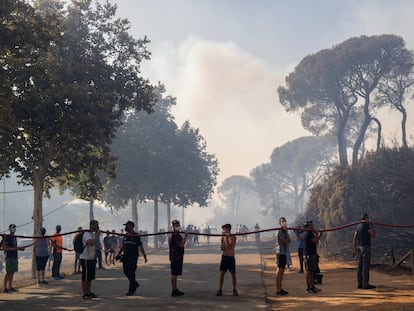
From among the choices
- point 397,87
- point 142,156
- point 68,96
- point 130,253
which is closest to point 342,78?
point 397,87

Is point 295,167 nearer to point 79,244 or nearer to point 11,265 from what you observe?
point 11,265

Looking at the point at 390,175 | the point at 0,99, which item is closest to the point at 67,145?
the point at 0,99

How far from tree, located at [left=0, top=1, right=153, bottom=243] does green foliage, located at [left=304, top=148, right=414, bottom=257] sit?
13.4m

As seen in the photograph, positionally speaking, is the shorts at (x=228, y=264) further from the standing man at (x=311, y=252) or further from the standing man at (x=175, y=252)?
the standing man at (x=311, y=252)

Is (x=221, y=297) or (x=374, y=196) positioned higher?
(x=374, y=196)

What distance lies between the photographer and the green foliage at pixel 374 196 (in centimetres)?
2588

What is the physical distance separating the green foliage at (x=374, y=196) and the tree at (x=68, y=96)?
13.4 meters

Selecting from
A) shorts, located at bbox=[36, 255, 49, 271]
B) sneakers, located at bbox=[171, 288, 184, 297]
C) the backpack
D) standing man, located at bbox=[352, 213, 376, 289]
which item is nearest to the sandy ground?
sneakers, located at bbox=[171, 288, 184, 297]

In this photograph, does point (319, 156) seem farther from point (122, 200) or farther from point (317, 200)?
point (317, 200)

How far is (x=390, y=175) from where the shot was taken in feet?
92.5

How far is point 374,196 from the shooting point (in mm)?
29312

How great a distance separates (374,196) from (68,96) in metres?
18.3

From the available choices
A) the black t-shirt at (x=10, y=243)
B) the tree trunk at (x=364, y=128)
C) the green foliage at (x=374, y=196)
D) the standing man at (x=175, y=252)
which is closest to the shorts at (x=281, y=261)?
the standing man at (x=175, y=252)

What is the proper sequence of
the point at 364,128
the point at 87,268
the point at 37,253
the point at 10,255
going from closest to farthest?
the point at 87,268
the point at 10,255
the point at 37,253
the point at 364,128
